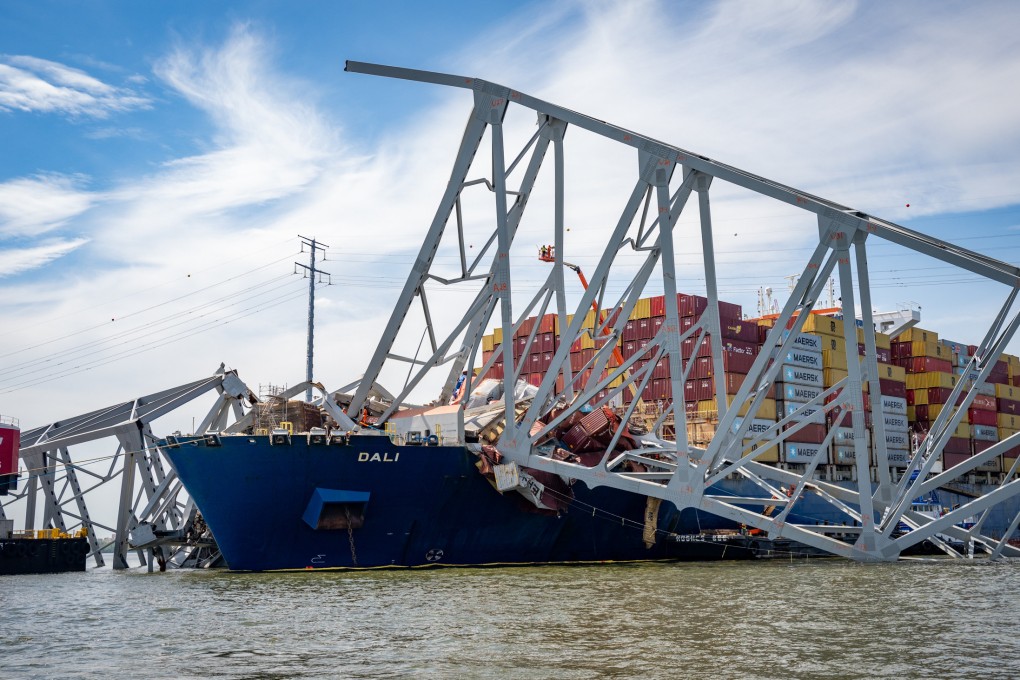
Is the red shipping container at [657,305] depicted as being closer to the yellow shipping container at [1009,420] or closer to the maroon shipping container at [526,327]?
the maroon shipping container at [526,327]

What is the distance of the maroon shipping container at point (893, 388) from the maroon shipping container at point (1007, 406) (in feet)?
42.8

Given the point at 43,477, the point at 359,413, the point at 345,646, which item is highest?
the point at 359,413

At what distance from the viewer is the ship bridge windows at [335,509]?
34250 millimetres

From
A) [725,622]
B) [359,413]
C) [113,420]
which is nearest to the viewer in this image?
[725,622]

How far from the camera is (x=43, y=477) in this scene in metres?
47.8

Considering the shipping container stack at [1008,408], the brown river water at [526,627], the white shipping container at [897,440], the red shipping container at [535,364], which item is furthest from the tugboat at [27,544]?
the shipping container stack at [1008,408]

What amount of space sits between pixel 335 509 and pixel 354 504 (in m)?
0.67

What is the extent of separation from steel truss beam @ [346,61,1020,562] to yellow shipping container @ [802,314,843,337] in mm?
23838

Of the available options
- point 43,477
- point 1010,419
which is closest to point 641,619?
point 43,477

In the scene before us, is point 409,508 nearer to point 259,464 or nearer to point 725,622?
point 259,464

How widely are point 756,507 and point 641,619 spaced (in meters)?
32.8

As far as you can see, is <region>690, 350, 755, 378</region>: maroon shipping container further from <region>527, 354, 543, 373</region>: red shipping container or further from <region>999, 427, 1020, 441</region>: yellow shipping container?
<region>999, 427, 1020, 441</region>: yellow shipping container

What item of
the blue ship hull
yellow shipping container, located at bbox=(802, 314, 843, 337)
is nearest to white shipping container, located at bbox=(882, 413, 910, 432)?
yellow shipping container, located at bbox=(802, 314, 843, 337)

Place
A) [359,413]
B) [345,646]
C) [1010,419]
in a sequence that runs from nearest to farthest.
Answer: [345,646], [359,413], [1010,419]
